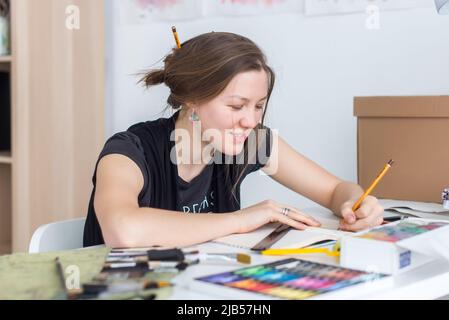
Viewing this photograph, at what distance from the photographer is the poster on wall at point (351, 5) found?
1926mm

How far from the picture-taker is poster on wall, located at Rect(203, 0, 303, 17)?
→ 2.15 metres

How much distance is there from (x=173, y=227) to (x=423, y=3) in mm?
1171

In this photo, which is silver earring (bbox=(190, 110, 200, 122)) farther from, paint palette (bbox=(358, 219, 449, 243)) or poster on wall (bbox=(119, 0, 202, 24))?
poster on wall (bbox=(119, 0, 202, 24))

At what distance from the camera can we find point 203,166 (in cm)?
156

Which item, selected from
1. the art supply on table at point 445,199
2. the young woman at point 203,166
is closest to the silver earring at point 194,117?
the young woman at point 203,166

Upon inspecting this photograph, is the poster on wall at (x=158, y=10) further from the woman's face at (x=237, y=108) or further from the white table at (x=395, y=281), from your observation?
the white table at (x=395, y=281)

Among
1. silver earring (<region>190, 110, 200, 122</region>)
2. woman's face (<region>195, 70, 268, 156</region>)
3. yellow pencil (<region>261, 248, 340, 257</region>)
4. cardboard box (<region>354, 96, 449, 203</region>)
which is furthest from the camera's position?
cardboard box (<region>354, 96, 449, 203</region>)

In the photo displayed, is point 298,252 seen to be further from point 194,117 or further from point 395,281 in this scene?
point 194,117

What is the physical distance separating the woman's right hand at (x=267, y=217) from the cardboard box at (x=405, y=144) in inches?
19.5

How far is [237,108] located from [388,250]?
56 centimetres

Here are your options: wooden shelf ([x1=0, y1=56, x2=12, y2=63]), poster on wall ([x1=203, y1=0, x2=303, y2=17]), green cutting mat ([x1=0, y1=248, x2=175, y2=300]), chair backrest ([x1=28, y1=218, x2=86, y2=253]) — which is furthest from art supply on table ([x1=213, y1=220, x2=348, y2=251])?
wooden shelf ([x1=0, y1=56, x2=12, y2=63])

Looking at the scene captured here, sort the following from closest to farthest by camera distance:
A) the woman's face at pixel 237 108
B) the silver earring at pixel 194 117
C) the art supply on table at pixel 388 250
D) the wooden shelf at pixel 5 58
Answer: the art supply on table at pixel 388 250, the woman's face at pixel 237 108, the silver earring at pixel 194 117, the wooden shelf at pixel 5 58

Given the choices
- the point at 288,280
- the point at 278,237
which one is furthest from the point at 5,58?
the point at 288,280
